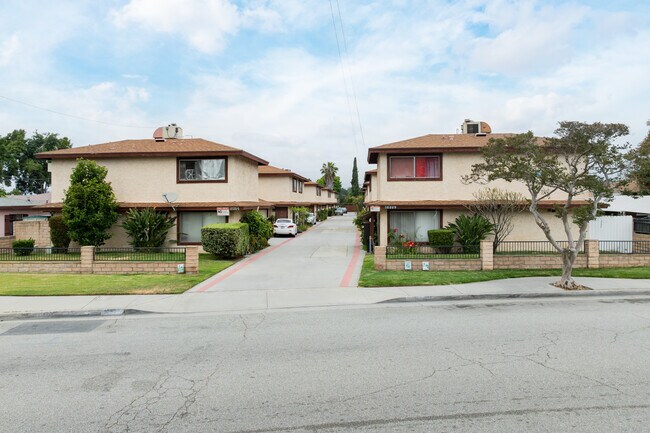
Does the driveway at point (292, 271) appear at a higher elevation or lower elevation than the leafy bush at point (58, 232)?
lower

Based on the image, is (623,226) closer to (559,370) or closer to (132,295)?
(559,370)

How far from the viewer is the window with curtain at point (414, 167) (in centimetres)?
1991

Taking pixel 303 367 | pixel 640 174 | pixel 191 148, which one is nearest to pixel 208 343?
pixel 303 367

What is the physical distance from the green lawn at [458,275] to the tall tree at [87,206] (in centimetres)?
1225

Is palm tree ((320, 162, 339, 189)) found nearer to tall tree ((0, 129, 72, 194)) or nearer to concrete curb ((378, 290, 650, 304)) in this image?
tall tree ((0, 129, 72, 194))

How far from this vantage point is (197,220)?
2120 cm

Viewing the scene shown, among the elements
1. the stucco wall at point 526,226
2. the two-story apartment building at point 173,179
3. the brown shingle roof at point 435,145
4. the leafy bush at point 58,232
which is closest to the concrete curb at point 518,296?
the stucco wall at point 526,226

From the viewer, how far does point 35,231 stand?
20.9 m

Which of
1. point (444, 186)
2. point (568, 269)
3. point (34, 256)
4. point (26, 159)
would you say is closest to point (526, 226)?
point (444, 186)

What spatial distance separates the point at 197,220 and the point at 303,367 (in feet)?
53.7

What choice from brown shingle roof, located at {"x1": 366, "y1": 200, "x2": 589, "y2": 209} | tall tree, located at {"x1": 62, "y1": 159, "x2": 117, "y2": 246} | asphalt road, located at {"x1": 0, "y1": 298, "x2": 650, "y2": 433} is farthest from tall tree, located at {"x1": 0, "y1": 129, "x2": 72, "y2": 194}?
asphalt road, located at {"x1": 0, "y1": 298, "x2": 650, "y2": 433}

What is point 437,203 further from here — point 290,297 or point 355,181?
point 355,181

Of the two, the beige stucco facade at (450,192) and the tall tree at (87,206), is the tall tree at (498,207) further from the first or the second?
the tall tree at (87,206)

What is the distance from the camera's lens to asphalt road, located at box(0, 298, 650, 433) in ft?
14.8
